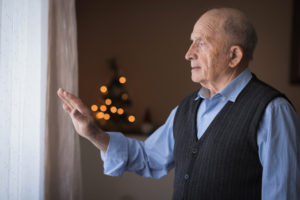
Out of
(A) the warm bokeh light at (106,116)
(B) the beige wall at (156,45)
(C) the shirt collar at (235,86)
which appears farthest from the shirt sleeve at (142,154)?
(B) the beige wall at (156,45)

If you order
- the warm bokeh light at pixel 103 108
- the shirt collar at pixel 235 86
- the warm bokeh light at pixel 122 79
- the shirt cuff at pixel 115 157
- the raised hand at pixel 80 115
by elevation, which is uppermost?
the warm bokeh light at pixel 122 79

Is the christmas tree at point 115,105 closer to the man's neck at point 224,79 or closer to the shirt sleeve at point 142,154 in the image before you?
the shirt sleeve at point 142,154

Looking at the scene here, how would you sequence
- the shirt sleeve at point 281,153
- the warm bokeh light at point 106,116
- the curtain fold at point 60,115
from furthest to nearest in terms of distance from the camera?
1. the warm bokeh light at point 106,116
2. the curtain fold at point 60,115
3. the shirt sleeve at point 281,153

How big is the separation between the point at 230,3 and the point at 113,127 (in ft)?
5.72

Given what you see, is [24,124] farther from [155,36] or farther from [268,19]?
[268,19]

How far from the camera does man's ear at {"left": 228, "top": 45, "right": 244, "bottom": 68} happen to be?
1.07 metres

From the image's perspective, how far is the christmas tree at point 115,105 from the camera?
2873mm

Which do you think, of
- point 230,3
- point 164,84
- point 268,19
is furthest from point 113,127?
point 268,19

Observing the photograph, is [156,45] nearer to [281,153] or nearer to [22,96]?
[22,96]

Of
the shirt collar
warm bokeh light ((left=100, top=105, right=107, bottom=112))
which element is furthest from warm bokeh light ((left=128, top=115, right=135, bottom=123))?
the shirt collar

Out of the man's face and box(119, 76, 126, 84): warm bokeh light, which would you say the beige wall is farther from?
the man's face

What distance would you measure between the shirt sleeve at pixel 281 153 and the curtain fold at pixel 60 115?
0.93m

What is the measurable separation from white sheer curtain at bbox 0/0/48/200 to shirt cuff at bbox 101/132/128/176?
32 centimetres

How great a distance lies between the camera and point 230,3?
293 centimetres
